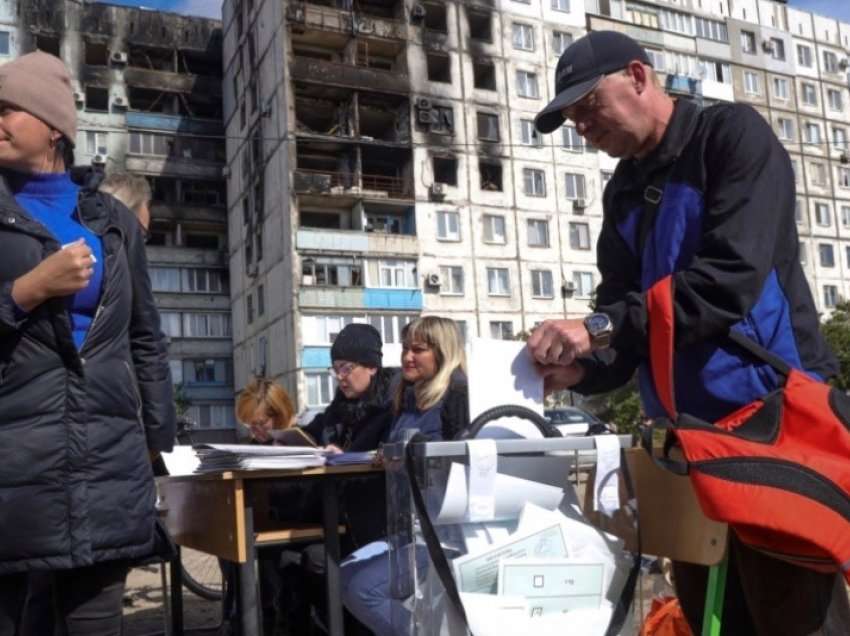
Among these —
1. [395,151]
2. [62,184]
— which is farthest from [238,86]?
[62,184]

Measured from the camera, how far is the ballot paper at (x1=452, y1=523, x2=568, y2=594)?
1.83 metres

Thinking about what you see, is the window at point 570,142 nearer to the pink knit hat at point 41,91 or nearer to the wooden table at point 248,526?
the wooden table at point 248,526

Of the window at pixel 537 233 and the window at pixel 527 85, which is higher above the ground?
the window at pixel 527 85

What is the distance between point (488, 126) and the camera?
38406mm

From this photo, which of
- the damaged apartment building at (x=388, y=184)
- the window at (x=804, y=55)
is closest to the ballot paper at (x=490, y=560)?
the damaged apartment building at (x=388, y=184)

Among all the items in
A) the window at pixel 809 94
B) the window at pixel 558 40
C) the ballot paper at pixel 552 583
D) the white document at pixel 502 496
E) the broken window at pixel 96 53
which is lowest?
the ballot paper at pixel 552 583

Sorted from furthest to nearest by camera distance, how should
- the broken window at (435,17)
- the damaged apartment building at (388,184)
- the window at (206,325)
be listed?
the window at (206,325)
the broken window at (435,17)
the damaged apartment building at (388,184)

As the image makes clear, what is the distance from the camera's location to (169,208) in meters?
40.4

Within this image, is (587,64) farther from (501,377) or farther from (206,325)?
(206,325)

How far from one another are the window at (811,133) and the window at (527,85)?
53.7 feet

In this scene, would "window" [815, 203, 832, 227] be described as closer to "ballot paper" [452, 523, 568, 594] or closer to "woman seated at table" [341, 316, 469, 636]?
"woman seated at table" [341, 316, 469, 636]

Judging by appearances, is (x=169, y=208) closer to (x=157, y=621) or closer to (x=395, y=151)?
(x=395, y=151)

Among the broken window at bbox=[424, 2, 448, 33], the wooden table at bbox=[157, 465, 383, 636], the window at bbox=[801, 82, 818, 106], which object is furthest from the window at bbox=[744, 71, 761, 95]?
the wooden table at bbox=[157, 465, 383, 636]

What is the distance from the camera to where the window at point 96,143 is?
39.6 meters
